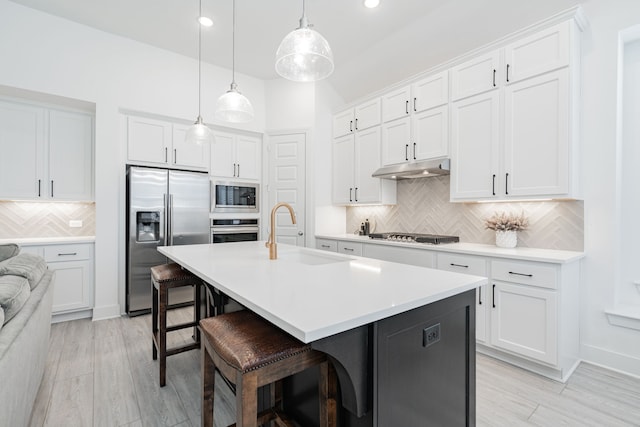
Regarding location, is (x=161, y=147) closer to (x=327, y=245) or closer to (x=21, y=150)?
(x=21, y=150)

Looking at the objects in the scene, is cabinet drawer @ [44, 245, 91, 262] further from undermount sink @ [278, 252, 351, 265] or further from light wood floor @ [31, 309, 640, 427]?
undermount sink @ [278, 252, 351, 265]

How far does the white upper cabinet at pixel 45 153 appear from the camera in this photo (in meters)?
3.32

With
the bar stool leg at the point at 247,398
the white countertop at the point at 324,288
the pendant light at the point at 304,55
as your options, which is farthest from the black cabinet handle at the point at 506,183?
the bar stool leg at the point at 247,398

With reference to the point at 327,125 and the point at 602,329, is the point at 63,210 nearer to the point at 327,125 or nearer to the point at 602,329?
the point at 327,125

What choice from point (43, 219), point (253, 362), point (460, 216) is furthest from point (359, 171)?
point (43, 219)

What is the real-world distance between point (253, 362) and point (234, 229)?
3594mm

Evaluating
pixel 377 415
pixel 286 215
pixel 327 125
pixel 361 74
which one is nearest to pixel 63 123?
pixel 286 215

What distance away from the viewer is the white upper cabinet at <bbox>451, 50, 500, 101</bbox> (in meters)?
2.67

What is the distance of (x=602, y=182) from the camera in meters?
2.34

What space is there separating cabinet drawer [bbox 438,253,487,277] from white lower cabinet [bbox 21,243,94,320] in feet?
12.5

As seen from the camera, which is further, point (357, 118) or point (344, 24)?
point (357, 118)

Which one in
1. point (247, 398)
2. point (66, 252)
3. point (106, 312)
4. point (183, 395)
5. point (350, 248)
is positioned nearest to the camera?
point (247, 398)

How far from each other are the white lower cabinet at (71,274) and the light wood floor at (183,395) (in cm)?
85

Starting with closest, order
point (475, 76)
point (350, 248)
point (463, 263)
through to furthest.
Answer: point (463, 263)
point (475, 76)
point (350, 248)
